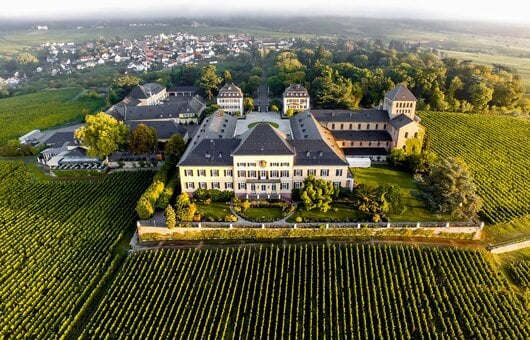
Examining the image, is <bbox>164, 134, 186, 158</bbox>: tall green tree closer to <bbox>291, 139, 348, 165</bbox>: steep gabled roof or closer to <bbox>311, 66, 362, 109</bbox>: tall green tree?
<bbox>291, 139, 348, 165</bbox>: steep gabled roof

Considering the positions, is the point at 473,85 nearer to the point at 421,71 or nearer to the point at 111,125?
the point at 421,71

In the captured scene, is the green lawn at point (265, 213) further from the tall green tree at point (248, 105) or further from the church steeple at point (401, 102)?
the tall green tree at point (248, 105)

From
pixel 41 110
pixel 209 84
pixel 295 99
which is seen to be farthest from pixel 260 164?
pixel 41 110

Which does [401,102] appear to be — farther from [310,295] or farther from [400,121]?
[310,295]

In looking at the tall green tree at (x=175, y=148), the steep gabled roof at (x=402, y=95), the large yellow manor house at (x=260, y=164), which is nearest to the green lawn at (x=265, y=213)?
the large yellow manor house at (x=260, y=164)

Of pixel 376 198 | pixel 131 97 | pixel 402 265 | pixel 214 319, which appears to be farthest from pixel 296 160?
pixel 131 97

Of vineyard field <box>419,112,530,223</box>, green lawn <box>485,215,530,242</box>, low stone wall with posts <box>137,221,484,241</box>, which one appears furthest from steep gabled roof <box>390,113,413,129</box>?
low stone wall with posts <box>137,221,484,241</box>

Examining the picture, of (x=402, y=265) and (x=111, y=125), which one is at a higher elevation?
(x=111, y=125)
